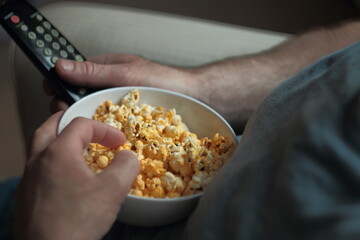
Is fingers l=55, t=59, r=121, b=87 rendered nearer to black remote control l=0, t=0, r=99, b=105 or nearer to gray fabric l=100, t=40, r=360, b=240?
black remote control l=0, t=0, r=99, b=105

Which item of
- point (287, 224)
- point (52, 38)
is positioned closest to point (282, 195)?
point (287, 224)

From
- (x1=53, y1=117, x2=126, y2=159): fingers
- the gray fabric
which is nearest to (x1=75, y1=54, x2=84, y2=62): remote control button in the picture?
(x1=53, y1=117, x2=126, y2=159): fingers

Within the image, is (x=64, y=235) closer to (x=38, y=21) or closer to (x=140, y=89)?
(x=140, y=89)

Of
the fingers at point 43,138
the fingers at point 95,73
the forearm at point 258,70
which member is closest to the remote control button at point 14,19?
the fingers at point 95,73

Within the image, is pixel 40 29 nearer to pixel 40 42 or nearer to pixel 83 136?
pixel 40 42

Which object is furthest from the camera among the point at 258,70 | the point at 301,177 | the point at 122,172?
the point at 258,70

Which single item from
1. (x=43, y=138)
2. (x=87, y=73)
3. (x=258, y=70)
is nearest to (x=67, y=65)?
(x=87, y=73)
